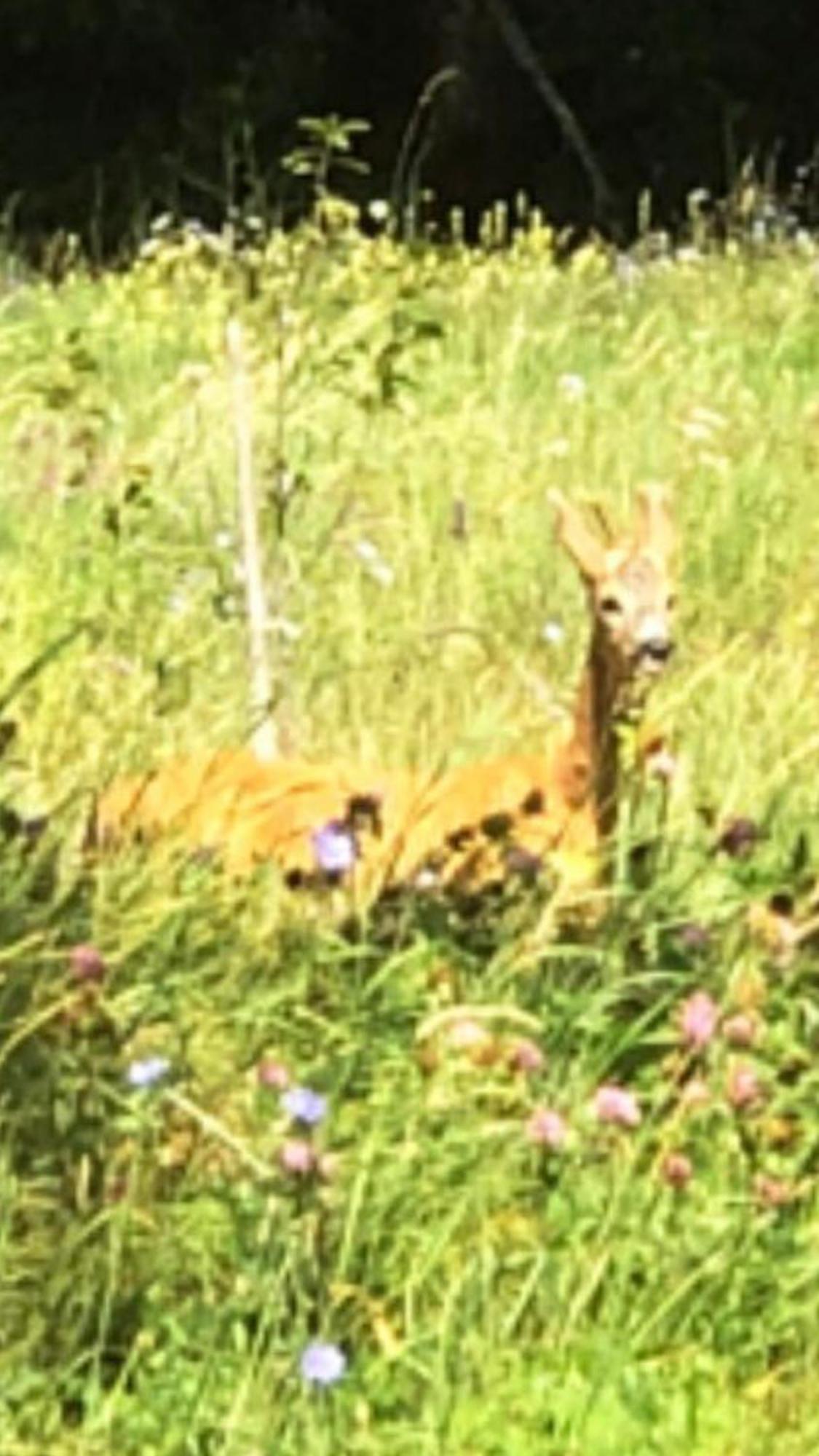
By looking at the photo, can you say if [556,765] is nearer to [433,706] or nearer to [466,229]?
[433,706]

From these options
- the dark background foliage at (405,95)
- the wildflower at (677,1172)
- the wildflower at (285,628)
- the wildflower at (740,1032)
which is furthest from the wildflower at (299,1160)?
the dark background foliage at (405,95)

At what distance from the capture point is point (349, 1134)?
2.76 meters

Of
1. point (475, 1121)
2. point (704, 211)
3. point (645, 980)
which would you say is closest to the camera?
point (475, 1121)

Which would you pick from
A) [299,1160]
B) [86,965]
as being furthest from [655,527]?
[299,1160]

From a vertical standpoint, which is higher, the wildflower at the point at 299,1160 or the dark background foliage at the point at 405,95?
the dark background foliage at the point at 405,95

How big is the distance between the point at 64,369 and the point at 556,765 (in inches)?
56.8

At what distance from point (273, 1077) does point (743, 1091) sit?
0.36 m

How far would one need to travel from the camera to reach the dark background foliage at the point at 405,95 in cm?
1118

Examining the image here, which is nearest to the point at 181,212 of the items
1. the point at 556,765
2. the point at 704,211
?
the point at 704,211

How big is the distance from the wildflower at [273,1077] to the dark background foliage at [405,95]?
27.1 ft

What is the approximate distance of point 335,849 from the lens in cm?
292

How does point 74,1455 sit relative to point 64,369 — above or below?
below

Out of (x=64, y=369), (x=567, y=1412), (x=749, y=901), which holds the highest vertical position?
(x=64, y=369)

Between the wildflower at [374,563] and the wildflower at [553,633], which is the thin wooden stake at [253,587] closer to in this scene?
the wildflower at [553,633]
